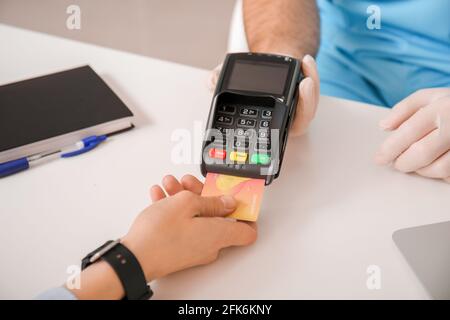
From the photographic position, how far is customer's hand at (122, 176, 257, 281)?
50 centimetres

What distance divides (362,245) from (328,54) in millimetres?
486

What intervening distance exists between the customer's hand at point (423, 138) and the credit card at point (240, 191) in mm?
179

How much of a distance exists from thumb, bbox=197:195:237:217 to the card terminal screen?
6.2 inches

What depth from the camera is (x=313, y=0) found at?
97 cm

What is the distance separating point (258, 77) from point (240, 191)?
0.52ft

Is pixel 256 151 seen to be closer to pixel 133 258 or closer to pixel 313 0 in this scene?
pixel 133 258

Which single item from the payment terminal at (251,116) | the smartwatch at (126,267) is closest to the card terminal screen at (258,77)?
the payment terminal at (251,116)

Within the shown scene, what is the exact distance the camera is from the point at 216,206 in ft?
1.77

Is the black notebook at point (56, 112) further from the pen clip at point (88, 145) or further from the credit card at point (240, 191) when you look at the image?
the credit card at point (240, 191)

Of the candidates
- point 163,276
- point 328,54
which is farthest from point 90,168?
point 328,54

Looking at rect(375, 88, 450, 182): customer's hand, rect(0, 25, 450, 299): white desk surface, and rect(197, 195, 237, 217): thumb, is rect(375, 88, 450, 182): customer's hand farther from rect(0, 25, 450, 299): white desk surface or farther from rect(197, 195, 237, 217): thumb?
rect(197, 195, 237, 217): thumb
